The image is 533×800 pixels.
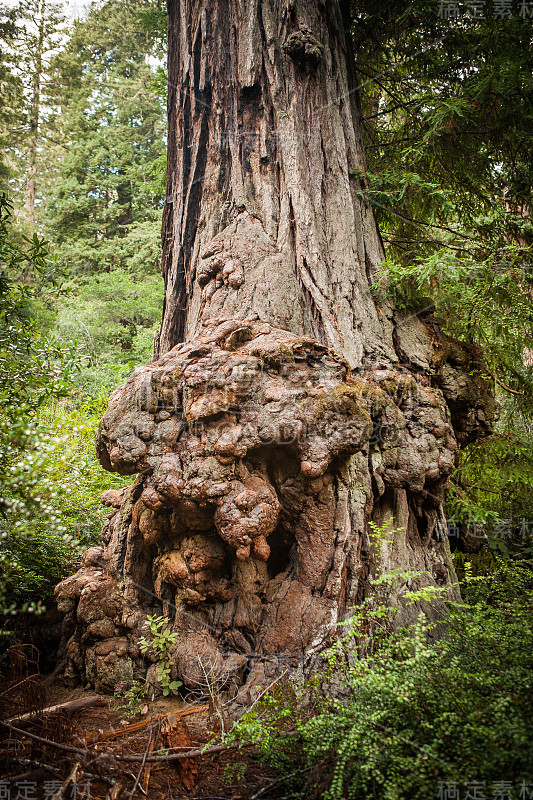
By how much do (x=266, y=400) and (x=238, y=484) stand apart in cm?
56

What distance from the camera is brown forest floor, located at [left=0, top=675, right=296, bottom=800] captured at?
2.19m

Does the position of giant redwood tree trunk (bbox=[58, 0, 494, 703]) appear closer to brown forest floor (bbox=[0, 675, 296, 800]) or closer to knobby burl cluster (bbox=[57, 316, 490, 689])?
knobby burl cluster (bbox=[57, 316, 490, 689])

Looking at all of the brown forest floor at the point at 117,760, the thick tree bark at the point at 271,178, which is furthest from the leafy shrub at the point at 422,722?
the thick tree bark at the point at 271,178

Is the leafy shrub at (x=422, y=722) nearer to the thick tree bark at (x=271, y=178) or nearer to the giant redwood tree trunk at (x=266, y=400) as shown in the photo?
the giant redwood tree trunk at (x=266, y=400)

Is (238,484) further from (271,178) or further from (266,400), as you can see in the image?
(271,178)

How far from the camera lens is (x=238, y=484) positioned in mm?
2908

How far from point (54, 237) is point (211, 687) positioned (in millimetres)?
16142

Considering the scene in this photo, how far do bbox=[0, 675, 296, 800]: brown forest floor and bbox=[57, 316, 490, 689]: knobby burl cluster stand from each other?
0.42 m

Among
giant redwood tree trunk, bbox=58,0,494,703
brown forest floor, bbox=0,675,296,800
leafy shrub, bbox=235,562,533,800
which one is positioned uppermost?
giant redwood tree trunk, bbox=58,0,494,703

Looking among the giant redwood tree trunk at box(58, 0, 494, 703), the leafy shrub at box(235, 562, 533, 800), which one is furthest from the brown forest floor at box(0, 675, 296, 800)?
the giant redwood tree trunk at box(58, 0, 494, 703)

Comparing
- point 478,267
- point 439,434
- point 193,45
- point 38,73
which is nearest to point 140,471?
point 439,434

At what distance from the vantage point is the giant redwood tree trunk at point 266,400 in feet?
9.78

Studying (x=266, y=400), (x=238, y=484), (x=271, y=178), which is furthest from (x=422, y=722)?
(x=271, y=178)

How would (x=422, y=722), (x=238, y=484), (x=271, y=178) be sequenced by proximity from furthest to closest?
(x=271, y=178), (x=238, y=484), (x=422, y=722)
